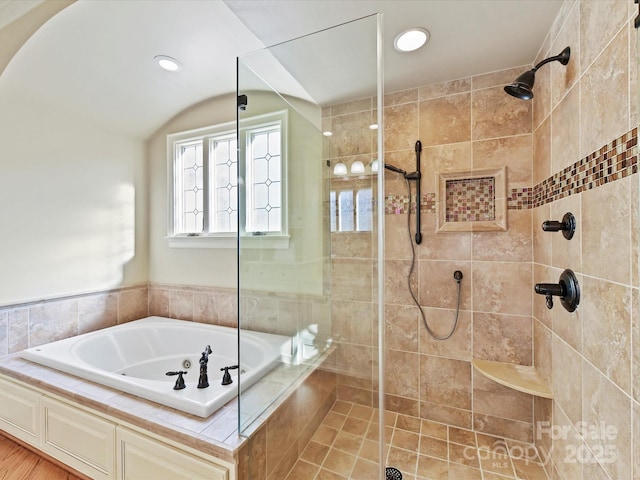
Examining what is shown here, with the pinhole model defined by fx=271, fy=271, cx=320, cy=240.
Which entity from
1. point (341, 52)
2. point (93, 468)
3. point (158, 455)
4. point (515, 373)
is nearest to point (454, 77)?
point (341, 52)

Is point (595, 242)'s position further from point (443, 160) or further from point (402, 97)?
point (402, 97)

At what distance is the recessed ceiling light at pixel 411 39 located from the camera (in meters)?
1.47

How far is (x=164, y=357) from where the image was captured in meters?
2.41

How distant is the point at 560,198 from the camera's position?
1.34 metres

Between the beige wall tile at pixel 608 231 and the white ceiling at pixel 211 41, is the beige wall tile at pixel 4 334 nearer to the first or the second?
the white ceiling at pixel 211 41

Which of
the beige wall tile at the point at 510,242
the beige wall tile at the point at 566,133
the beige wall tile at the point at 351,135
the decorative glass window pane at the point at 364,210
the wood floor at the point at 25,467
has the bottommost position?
the wood floor at the point at 25,467

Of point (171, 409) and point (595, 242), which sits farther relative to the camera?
point (171, 409)

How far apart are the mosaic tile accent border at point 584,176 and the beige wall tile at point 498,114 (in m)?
0.40

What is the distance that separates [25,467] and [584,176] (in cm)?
326

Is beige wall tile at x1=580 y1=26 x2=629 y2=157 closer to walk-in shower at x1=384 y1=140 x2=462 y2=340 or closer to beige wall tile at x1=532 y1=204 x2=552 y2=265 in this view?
beige wall tile at x1=532 y1=204 x2=552 y2=265

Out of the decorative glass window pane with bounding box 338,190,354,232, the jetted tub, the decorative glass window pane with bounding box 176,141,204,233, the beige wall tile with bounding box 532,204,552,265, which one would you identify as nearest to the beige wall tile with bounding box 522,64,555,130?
the beige wall tile with bounding box 532,204,552,265

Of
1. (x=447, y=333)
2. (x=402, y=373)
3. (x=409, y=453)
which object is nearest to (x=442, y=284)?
(x=447, y=333)

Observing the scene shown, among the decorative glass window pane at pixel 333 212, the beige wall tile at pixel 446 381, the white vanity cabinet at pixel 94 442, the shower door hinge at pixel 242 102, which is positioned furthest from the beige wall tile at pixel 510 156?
the white vanity cabinet at pixel 94 442

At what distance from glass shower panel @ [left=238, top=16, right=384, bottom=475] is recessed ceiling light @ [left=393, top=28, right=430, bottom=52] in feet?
0.87
